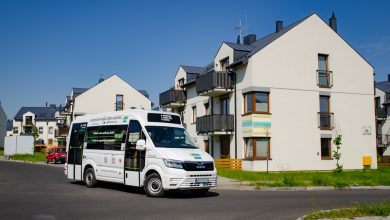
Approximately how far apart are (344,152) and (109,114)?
19.3 metres

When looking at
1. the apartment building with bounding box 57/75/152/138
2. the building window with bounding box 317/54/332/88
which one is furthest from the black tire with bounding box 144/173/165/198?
the apartment building with bounding box 57/75/152/138

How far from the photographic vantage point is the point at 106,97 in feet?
192

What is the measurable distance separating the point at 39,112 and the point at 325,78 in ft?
274

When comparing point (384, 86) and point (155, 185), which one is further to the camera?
point (384, 86)

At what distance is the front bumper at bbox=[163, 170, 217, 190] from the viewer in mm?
12015

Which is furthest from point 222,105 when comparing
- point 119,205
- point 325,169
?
point 119,205

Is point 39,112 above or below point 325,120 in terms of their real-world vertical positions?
above

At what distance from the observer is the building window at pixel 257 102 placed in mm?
26641

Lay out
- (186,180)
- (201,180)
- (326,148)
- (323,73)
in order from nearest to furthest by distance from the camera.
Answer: (186,180) < (201,180) < (326,148) < (323,73)

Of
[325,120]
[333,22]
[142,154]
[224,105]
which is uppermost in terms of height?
[333,22]

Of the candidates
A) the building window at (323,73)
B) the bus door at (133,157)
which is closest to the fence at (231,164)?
the building window at (323,73)

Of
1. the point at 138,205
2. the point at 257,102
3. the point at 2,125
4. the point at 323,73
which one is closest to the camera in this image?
the point at 138,205

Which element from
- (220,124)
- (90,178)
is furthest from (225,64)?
(90,178)

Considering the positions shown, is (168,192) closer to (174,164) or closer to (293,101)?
(174,164)
